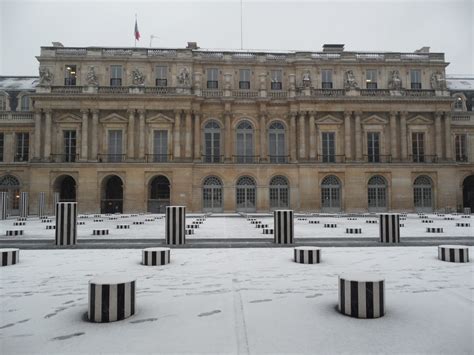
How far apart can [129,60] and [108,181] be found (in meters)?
12.9

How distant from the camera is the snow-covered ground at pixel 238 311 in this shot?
4219 millimetres

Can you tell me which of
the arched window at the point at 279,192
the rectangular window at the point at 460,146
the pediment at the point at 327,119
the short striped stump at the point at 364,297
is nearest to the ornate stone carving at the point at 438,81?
the rectangular window at the point at 460,146

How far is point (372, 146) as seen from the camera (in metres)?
40.4

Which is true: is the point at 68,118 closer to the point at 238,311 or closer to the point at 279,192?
the point at 279,192

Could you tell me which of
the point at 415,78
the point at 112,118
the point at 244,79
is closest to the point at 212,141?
the point at 244,79

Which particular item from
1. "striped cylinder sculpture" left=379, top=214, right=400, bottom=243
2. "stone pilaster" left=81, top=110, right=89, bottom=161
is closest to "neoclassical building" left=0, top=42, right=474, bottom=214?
"stone pilaster" left=81, top=110, right=89, bottom=161

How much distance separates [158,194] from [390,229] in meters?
29.7

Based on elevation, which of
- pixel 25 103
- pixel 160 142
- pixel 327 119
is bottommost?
pixel 160 142

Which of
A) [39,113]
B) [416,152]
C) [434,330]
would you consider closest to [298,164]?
[416,152]

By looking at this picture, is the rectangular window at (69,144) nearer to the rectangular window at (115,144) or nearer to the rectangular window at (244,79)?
the rectangular window at (115,144)

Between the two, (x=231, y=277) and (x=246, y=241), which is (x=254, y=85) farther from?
(x=231, y=277)

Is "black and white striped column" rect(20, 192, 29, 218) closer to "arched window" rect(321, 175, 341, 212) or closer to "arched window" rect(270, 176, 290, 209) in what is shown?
"arched window" rect(270, 176, 290, 209)

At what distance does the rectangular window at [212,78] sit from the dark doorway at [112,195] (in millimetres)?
14033

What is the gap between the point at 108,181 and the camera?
39906mm
